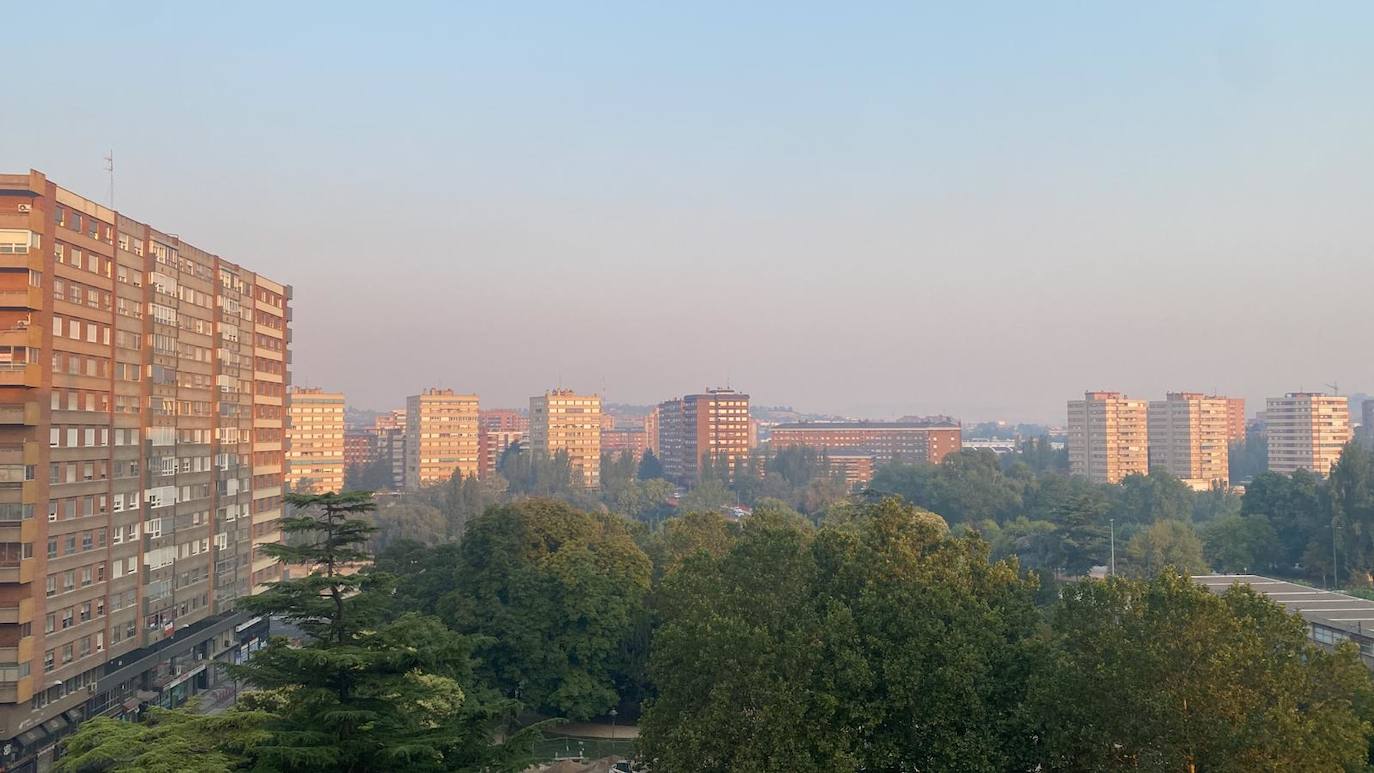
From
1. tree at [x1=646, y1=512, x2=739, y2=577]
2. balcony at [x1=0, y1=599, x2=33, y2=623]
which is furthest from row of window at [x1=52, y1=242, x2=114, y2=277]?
tree at [x1=646, y1=512, x2=739, y2=577]

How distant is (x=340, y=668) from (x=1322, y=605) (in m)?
40.4

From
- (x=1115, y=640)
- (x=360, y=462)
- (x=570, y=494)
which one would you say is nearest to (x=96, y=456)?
(x=1115, y=640)

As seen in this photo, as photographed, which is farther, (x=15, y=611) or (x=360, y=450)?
(x=360, y=450)

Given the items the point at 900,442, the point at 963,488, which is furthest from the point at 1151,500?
the point at 900,442

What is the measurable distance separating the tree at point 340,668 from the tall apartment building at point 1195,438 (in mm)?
152307

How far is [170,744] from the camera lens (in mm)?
17422

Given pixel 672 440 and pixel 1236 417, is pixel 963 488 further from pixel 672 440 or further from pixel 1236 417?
pixel 1236 417

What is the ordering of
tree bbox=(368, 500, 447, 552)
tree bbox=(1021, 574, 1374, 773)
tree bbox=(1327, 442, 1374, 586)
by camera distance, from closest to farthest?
1. tree bbox=(1021, 574, 1374, 773)
2. tree bbox=(1327, 442, 1374, 586)
3. tree bbox=(368, 500, 447, 552)

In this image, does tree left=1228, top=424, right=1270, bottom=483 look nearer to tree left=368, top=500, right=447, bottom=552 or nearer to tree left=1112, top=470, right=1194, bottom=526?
tree left=1112, top=470, right=1194, bottom=526

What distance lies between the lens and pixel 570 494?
117m

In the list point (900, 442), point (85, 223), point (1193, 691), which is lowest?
point (900, 442)

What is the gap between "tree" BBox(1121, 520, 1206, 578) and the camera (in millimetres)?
62906

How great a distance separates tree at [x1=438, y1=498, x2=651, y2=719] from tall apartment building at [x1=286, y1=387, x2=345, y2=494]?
8972 centimetres

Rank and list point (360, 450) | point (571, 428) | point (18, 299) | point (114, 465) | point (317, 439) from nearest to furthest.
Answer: point (18, 299) < point (114, 465) < point (317, 439) < point (571, 428) < point (360, 450)
